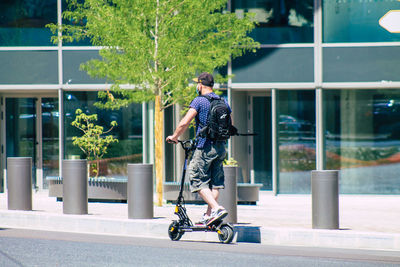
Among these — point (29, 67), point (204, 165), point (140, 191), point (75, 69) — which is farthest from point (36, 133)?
point (204, 165)

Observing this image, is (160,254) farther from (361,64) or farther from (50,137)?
(50,137)

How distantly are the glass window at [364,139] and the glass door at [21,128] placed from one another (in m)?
6.62

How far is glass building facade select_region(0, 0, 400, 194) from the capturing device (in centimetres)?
1494

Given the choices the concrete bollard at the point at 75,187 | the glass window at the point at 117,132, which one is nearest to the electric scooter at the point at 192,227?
the concrete bollard at the point at 75,187

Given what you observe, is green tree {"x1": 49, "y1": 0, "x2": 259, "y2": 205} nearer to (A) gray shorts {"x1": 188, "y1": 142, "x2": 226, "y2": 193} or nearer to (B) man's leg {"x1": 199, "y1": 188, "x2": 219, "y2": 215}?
(A) gray shorts {"x1": 188, "y1": 142, "x2": 226, "y2": 193}

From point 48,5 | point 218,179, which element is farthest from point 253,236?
point 48,5

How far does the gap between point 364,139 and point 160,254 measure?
8918mm

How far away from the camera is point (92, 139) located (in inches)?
579

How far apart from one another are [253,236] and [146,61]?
450cm

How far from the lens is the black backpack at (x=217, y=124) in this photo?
773 cm

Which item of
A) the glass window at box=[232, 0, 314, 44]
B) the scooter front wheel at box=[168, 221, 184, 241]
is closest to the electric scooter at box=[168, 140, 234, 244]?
the scooter front wheel at box=[168, 221, 184, 241]

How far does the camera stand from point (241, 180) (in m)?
15.6

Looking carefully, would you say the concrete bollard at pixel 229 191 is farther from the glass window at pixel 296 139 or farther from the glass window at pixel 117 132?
the glass window at pixel 117 132

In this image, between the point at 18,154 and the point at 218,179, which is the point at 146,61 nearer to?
the point at 218,179
